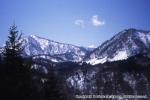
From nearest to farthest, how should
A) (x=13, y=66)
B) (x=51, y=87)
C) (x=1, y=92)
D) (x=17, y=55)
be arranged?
(x=1, y=92) < (x=13, y=66) < (x=17, y=55) < (x=51, y=87)

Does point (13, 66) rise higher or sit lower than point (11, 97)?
higher

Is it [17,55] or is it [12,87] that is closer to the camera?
[12,87]

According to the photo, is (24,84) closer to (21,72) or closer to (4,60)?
(21,72)

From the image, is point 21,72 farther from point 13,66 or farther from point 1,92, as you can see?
point 1,92

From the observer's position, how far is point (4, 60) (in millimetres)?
25484

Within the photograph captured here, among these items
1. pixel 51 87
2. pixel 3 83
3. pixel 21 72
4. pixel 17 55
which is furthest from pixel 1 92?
pixel 51 87

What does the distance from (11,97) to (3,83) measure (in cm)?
107

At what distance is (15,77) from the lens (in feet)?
78.2

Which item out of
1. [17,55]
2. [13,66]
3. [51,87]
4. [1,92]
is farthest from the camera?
[51,87]

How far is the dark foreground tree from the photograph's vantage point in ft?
76.2

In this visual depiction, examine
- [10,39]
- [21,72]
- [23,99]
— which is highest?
[10,39]

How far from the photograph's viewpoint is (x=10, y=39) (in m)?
27.6

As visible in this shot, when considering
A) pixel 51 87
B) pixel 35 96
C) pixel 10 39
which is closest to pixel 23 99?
pixel 35 96

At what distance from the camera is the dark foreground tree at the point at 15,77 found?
2321 centimetres
